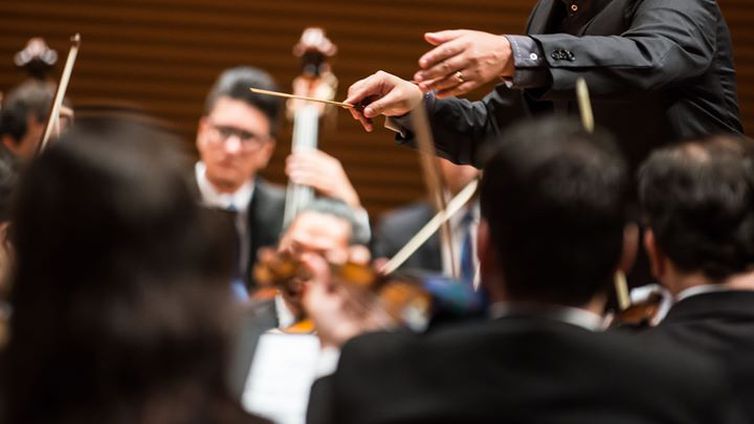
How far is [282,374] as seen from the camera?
2658 millimetres

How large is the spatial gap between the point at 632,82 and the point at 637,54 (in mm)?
52

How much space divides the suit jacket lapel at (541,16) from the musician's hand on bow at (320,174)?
4.20 ft

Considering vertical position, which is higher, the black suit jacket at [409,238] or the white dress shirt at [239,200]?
the white dress shirt at [239,200]

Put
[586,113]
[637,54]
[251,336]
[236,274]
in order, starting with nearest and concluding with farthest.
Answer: [586,113]
[637,54]
[251,336]
[236,274]

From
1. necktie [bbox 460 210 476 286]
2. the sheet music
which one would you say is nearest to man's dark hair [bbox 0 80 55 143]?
necktie [bbox 460 210 476 286]

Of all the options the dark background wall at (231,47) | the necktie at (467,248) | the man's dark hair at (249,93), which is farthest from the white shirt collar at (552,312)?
the dark background wall at (231,47)

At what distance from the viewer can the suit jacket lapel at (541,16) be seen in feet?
Result: 9.06

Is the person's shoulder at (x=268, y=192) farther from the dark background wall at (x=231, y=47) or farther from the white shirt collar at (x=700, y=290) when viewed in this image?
the white shirt collar at (x=700, y=290)

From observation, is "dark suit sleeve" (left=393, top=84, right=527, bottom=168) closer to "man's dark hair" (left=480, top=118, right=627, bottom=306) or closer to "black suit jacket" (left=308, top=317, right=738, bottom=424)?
"man's dark hair" (left=480, top=118, right=627, bottom=306)

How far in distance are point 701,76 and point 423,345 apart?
51.5 inches

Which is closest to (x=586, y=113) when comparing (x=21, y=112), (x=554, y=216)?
(x=554, y=216)

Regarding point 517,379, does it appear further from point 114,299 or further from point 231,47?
point 231,47

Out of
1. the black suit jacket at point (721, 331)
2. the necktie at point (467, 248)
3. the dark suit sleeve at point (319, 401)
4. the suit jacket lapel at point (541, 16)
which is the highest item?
the suit jacket lapel at point (541, 16)

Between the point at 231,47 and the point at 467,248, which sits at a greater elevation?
the point at 231,47
